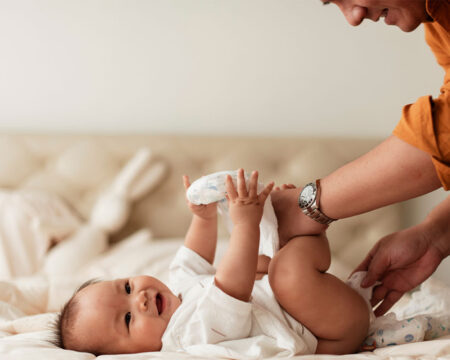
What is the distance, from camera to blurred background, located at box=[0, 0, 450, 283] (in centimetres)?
264

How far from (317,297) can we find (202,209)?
1.11 ft

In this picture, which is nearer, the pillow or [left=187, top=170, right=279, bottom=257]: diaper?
[left=187, top=170, right=279, bottom=257]: diaper

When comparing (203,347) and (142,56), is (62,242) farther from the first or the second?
(203,347)

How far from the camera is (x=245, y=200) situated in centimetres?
112

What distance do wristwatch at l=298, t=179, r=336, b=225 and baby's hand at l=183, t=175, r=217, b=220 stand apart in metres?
0.22

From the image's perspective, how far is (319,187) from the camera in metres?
1.13

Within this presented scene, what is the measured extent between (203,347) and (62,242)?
143 cm

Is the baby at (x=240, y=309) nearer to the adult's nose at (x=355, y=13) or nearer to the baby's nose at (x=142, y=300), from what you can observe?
the baby's nose at (x=142, y=300)

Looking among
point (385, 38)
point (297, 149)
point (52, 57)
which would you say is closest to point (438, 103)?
point (297, 149)

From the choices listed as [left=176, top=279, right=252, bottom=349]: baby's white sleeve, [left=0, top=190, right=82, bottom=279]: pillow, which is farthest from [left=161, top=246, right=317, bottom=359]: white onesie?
[left=0, top=190, right=82, bottom=279]: pillow

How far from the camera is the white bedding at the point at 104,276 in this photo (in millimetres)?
1079

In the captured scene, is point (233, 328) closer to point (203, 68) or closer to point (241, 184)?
point (241, 184)

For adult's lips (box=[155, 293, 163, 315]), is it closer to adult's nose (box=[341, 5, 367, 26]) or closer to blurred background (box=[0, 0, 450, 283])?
adult's nose (box=[341, 5, 367, 26])

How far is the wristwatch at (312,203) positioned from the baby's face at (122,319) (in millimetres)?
364
